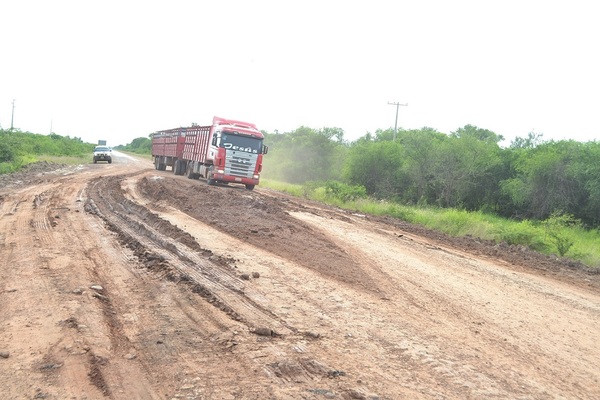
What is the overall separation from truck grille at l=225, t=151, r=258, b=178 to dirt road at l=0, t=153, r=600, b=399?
50.1ft

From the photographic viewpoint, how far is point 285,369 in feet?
16.4

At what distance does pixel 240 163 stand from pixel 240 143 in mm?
1041

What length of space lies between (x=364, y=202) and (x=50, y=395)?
2339 cm

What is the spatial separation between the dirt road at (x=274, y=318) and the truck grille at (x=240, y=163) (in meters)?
15.3

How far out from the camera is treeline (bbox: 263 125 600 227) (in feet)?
98.7

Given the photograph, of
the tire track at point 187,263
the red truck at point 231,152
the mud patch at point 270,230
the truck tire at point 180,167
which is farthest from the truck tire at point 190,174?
the tire track at point 187,263

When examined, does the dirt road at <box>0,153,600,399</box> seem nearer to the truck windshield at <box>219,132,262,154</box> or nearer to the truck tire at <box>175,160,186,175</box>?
the truck windshield at <box>219,132,262,154</box>

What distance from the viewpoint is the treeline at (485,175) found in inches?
1185

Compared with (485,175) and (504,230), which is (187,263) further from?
(485,175)

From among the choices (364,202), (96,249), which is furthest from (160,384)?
(364,202)

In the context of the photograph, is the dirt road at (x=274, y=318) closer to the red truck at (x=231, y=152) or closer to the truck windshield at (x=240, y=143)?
the red truck at (x=231, y=152)

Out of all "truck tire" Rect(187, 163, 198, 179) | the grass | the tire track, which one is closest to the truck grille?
the grass

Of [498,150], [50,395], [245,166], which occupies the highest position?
[498,150]

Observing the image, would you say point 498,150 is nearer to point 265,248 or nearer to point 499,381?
point 265,248
